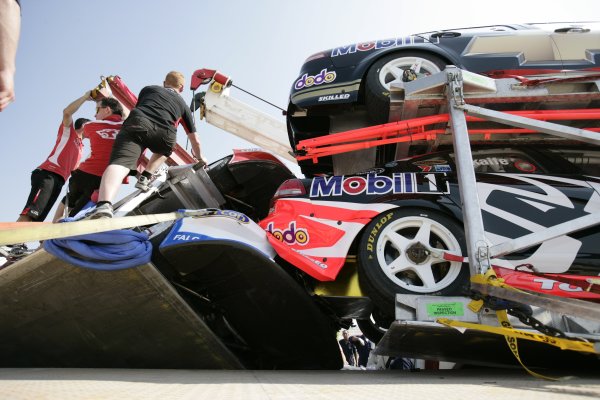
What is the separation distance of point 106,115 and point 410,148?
2.68 metres

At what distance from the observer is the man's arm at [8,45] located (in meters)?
1.59

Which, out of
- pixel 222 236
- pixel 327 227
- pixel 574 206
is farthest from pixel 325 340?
pixel 574 206

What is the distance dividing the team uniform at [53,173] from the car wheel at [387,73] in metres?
2.86

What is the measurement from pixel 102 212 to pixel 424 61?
9.07ft

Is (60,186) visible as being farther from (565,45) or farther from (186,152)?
(565,45)

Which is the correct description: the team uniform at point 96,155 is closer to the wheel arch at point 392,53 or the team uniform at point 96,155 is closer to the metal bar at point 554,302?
the wheel arch at point 392,53

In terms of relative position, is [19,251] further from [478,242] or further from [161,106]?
[478,242]

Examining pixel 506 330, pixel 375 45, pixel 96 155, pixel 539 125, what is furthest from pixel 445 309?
pixel 96 155

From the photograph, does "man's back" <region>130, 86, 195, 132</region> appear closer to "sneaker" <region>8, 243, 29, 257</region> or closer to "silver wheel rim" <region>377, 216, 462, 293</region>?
"sneaker" <region>8, 243, 29, 257</region>

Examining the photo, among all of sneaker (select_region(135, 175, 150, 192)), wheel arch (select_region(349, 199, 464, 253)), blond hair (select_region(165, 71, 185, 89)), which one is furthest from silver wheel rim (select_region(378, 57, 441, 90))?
sneaker (select_region(135, 175, 150, 192))

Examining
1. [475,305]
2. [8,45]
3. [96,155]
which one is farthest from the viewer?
[96,155]

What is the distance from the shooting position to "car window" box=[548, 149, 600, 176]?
379 cm

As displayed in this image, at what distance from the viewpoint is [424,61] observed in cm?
403

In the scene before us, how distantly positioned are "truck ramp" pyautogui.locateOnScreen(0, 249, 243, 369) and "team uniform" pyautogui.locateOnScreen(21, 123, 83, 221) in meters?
1.32
